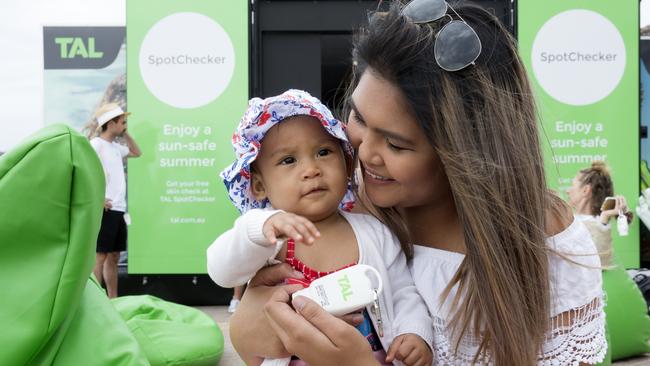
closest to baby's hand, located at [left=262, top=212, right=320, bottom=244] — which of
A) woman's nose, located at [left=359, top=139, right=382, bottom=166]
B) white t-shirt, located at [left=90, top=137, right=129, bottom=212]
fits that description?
woman's nose, located at [left=359, top=139, right=382, bottom=166]

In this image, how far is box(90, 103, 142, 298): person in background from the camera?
231 inches

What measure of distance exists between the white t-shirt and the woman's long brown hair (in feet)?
15.9

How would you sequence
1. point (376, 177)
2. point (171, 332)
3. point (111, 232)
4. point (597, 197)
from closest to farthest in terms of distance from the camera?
point (376, 177) < point (171, 332) < point (597, 197) < point (111, 232)

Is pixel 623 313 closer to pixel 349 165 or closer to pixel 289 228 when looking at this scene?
pixel 349 165

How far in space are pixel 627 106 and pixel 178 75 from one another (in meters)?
4.02

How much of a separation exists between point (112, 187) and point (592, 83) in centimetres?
444

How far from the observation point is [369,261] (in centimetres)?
161

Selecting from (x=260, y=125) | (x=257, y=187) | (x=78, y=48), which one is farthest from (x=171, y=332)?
(x=78, y=48)

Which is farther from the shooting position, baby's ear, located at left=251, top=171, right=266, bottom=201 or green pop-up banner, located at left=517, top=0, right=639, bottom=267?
green pop-up banner, located at left=517, top=0, right=639, bottom=267

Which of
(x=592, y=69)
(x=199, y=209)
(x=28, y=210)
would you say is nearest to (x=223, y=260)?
(x=28, y=210)

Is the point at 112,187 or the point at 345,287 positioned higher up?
the point at 345,287

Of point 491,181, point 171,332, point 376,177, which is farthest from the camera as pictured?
point 171,332

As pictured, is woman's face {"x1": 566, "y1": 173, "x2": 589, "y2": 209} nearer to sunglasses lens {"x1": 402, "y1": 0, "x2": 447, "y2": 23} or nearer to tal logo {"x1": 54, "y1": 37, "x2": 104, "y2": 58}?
sunglasses lens {"x1": 402, "y1": 0, "x2": 447, "y2": 23}

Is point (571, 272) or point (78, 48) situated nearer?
point (571, 272)
